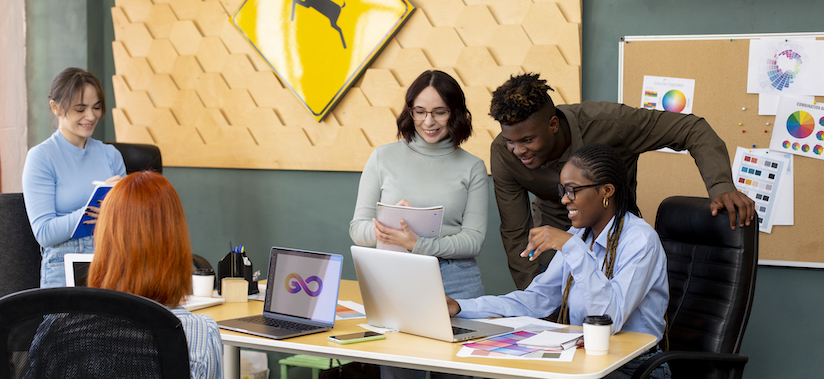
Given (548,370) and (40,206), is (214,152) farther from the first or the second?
(548,370)

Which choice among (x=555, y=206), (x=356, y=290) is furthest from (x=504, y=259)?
(x=356, y=290)

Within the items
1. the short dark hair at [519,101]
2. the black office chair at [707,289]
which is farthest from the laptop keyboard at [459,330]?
the short dark hair at [519,101]

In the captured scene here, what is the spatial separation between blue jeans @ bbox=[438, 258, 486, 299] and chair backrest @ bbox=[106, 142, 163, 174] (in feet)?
5.59

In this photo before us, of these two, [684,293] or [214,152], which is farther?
[214,152]

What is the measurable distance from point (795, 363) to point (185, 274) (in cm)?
271

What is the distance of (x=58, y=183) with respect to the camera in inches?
100

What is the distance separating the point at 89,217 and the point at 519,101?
5.39 feet

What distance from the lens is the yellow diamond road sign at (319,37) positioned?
3.38 metres

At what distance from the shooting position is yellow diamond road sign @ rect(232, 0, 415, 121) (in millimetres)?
3383

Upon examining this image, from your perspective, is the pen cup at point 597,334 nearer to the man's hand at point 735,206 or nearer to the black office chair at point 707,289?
the black office chair at point 707,289

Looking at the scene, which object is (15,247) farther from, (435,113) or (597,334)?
(597,334)

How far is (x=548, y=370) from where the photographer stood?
4.84 ft

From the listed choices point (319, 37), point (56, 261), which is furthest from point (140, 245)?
point (319, 37)

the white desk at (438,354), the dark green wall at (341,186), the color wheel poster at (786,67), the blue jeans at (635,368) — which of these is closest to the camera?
the white desk at (438,354)
